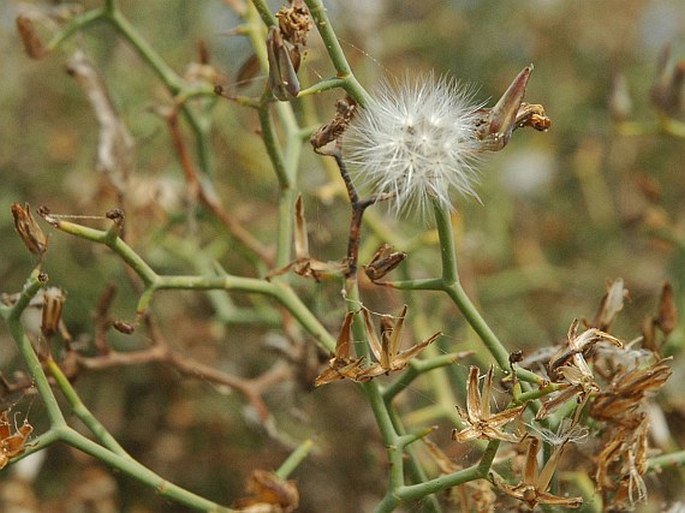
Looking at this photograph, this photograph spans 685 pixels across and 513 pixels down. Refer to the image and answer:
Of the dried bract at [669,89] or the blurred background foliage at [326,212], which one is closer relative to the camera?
the dried bract at [669,89]

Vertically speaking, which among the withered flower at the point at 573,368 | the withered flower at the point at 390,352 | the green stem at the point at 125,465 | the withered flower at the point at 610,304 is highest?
the withered flower at the point at 610,304

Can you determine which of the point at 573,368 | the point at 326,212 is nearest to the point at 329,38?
the point at 573,368

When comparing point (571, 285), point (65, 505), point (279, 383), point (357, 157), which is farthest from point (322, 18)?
point (571, 285)

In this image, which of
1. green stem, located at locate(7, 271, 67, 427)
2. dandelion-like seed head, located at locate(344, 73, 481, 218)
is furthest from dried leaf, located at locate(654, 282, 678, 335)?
green stem, located at locate(7, 271, 67, 427)

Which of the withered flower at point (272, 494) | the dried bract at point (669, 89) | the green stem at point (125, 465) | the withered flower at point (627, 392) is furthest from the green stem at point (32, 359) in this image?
the dried bract at point (669, 89)

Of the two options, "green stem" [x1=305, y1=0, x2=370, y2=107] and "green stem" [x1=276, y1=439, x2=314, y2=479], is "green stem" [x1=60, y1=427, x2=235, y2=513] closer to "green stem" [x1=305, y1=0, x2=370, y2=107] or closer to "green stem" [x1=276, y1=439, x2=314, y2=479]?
"green stem" [x1=276, y1=439, x2=314, y2=479]

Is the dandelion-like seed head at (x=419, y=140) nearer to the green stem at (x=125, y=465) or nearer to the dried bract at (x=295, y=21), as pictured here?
the dried bract at (x=295, y=21)
